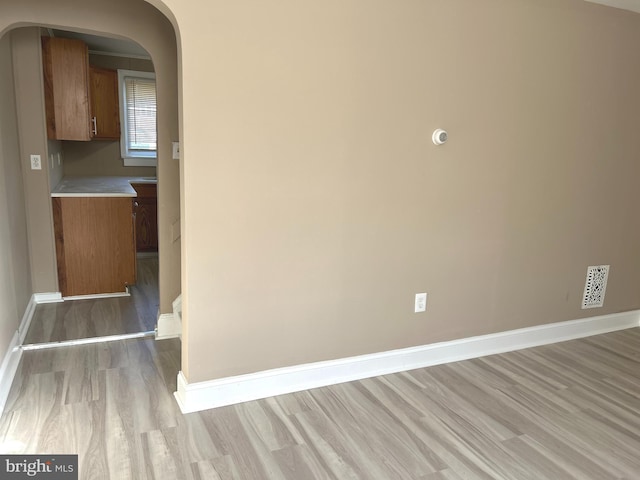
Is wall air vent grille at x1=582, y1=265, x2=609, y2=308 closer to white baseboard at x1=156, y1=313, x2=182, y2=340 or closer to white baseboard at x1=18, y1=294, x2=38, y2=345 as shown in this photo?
white baseboard at x1=156, y1=313, x2=182, y2=340

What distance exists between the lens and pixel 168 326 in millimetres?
3273

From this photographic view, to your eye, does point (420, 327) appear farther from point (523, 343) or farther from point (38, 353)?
point (38, 353)

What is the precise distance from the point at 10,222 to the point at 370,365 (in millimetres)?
2363

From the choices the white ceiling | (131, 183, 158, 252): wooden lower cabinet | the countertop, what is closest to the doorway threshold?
the countertop

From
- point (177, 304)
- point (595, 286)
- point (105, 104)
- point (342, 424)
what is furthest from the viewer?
point (105, 104)

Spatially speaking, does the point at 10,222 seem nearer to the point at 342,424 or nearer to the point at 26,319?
the point at 26,319

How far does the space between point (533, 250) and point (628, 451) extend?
4.44 ft

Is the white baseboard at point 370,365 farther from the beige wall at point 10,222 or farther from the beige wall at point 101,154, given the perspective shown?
the beige wall at point 101,154

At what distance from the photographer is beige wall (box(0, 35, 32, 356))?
8.54 ft

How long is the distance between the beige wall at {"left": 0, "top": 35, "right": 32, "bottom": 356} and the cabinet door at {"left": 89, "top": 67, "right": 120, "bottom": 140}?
1.94 m

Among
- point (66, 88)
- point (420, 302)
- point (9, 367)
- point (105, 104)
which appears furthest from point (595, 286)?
point (105, 104)

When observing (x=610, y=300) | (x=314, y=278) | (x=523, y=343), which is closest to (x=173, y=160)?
(x=314, y=278)

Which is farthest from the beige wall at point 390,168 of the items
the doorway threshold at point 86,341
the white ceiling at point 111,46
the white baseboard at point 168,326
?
the white ceiling at point 111,46

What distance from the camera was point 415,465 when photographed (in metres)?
2.07
